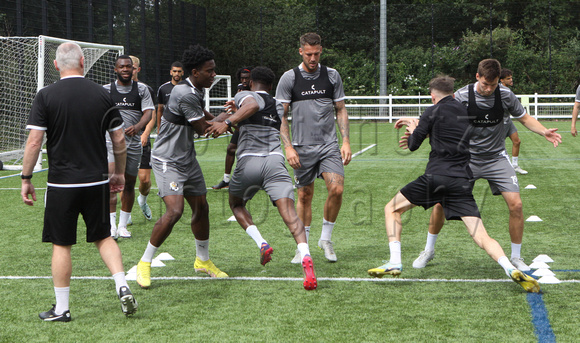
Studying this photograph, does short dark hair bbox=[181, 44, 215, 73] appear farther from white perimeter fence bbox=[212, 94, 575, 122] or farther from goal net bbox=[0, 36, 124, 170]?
white perimeter fence bbox=[212, 94, 575, 122]

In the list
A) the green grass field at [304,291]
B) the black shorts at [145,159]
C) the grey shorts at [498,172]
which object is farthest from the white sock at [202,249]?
the black shorts at [145,159]

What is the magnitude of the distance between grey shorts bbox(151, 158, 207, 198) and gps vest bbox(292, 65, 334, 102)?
4.41 ft

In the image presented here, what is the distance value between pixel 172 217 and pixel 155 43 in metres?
24.1

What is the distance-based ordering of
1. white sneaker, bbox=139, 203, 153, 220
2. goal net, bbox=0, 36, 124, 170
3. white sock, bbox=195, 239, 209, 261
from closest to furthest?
white sock, bbox=195, 239, 209, 261
white sneaker, bbox=139, 203, 153, 220
goal net, bbox=0, 36, 124, 170

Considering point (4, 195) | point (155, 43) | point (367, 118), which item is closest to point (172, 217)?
point (4, 195)

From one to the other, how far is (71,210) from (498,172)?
Answer: 12.6 feet

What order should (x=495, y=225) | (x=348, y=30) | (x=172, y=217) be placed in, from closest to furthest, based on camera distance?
(x=172, y=217) < (x=495, y=225) < (x=348, y=30)

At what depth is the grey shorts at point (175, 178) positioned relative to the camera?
5.96m

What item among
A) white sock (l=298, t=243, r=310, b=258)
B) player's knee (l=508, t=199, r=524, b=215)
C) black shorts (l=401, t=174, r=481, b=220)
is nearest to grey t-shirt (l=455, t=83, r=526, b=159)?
player's knee (l=508, t=199, r=524, b=215)

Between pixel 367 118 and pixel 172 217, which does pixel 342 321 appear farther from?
pixel 367 118

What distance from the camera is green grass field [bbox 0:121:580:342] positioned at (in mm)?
4688

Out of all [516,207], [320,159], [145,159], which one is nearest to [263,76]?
[320,159]

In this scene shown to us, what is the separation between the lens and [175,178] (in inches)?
235

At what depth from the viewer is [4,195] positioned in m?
11.7
